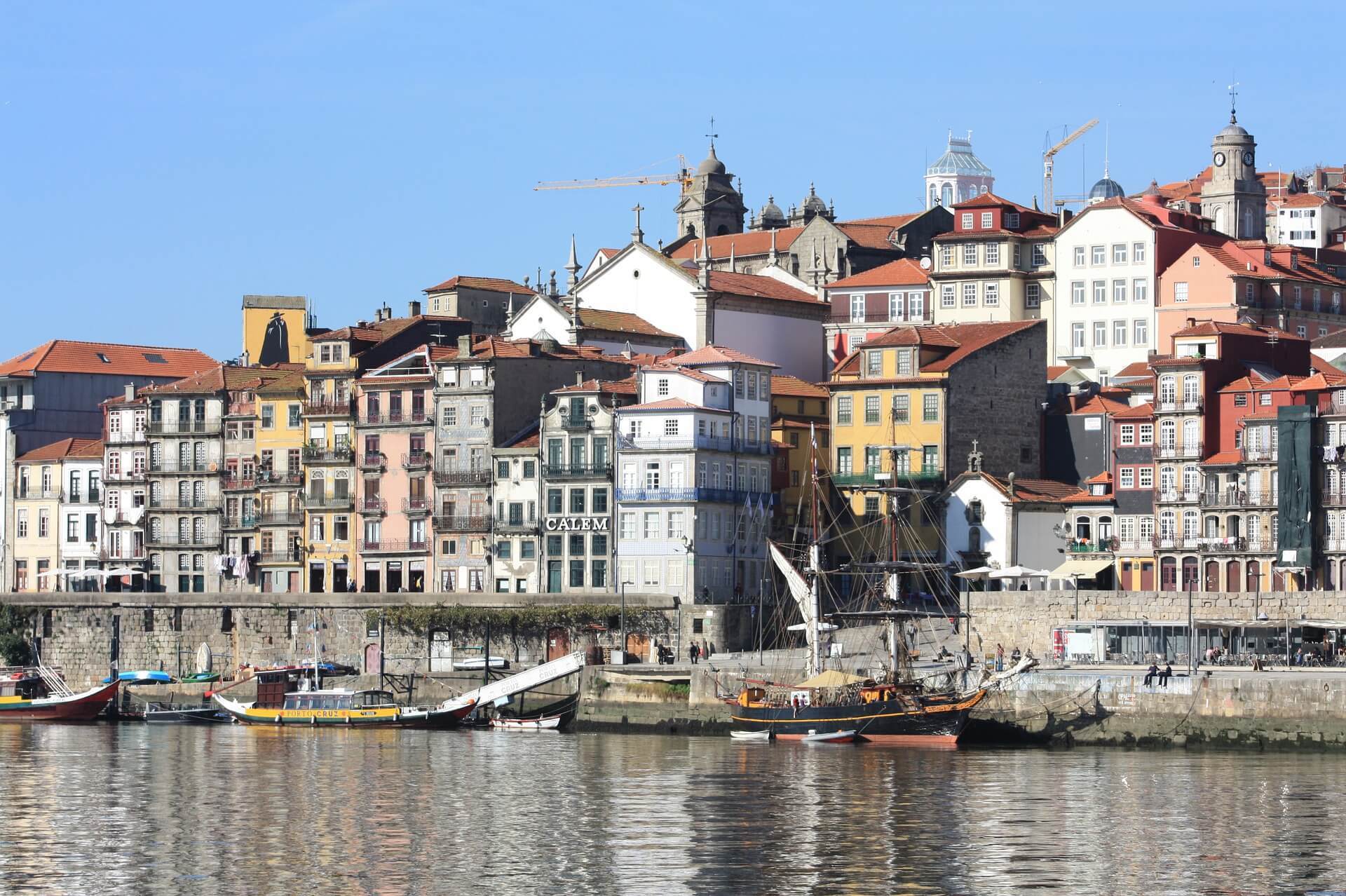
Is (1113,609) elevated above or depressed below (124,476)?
below

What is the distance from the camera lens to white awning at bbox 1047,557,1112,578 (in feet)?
317

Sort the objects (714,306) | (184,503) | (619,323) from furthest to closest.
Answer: (184,503)
(619,323)
(714,306)

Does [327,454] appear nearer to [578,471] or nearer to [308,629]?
[308,629]

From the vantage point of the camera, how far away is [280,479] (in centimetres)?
11150

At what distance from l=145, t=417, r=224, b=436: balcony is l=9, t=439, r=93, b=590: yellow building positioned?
7202 millimetres

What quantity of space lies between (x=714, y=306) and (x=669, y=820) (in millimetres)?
56408

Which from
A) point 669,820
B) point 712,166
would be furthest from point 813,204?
point 669,820

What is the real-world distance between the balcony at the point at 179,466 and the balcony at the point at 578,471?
1990cm

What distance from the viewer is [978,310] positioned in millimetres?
116938

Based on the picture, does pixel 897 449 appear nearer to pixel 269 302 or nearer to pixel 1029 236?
pixel 1029 236

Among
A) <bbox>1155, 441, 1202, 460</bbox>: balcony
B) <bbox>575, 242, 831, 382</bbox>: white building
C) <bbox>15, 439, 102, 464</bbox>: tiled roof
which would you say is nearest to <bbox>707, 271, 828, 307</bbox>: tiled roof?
<bbox>575, 242, 831, 382</bbox>: white building

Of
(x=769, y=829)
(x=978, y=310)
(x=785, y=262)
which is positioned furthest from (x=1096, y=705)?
(x=785, y=262)

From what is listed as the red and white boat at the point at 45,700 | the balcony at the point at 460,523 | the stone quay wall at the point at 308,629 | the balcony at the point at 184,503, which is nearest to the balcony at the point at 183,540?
the balcony at the point at 184,503

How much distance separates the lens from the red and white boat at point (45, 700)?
100062 mm
